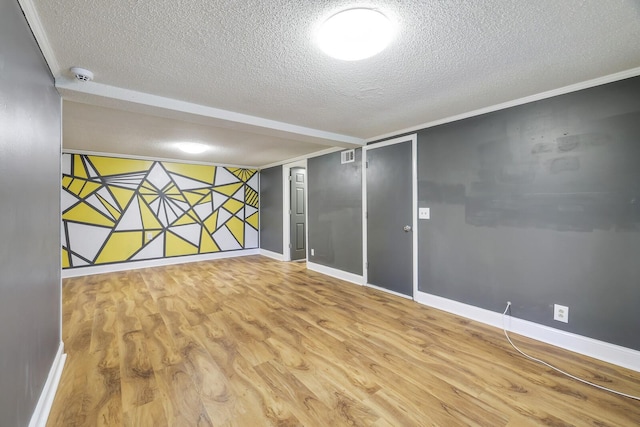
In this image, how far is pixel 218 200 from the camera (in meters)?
6.12

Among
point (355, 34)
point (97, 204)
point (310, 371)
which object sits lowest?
point (310, 371)

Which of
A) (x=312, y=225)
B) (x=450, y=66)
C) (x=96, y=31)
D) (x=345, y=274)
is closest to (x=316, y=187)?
(x=312, y=225)

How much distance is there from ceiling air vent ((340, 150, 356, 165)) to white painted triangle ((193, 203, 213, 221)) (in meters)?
3.33

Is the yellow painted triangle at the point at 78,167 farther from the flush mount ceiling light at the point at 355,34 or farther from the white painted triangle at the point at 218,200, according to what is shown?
the flush mount ceiling light at the point at 355,34

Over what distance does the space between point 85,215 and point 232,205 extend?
2.63 m

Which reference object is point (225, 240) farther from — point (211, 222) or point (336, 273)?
point (336, 273)

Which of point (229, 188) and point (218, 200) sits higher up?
point (229, 188)

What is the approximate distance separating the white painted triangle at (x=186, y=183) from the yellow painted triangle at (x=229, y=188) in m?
0.36

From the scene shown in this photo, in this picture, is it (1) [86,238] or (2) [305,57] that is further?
(1) [86,238]

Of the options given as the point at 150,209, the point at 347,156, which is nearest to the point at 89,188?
the point at 150,209

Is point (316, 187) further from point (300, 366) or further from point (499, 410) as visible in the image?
point (499, 410)

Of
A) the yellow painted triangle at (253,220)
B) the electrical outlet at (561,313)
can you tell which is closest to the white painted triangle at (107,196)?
the yellow painted triangle at (253,220)

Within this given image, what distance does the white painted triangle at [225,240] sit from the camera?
241 inches

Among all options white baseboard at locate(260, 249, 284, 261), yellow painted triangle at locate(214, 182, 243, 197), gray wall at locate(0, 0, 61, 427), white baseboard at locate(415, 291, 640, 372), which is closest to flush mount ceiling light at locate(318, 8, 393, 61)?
gray wall at locate(0, 0, 61, 427)
